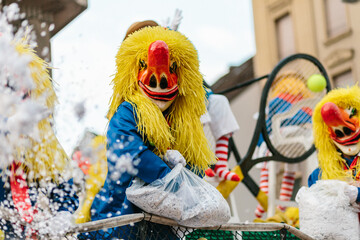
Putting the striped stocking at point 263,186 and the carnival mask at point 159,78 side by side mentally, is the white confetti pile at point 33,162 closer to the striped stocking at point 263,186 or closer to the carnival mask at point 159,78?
the carnival mask at point 159,78

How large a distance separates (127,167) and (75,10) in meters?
1.62

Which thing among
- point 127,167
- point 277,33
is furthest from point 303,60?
point 277,33

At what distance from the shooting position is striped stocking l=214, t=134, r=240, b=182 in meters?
3.46

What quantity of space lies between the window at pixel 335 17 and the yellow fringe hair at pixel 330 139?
7183 millimetres

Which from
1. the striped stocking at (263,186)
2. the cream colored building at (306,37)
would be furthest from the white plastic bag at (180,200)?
the cream colored building at (306,37)

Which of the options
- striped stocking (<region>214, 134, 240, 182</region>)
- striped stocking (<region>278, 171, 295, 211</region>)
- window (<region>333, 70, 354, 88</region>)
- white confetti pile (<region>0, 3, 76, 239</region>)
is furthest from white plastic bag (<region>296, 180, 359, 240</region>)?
window (<region>333, 70, 354, 88</region>)

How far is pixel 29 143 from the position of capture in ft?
6.49

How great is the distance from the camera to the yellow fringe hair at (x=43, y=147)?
203 cm

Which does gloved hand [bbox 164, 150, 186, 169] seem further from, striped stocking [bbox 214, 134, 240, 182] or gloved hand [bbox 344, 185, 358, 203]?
striped stocking [bbox 214, 134, 240, 182]

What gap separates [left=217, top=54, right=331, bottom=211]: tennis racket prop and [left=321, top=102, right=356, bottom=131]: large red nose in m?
0.89

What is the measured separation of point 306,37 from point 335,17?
2.17 ft

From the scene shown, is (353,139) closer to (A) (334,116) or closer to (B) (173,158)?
(A) (334,116)

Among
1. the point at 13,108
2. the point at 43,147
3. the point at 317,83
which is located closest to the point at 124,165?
the point at 43,147

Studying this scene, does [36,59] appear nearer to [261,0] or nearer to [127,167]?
[127,167]
